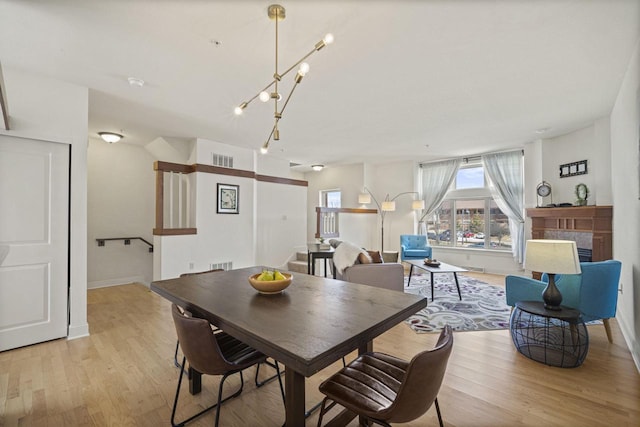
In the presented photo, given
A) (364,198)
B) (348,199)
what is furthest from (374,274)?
(348,199)

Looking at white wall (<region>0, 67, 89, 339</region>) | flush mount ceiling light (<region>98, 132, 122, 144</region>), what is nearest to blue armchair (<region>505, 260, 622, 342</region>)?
white wall (<region>0, 67, 89, 339</region>)

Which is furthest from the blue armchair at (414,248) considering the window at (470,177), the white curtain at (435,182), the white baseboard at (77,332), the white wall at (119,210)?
the white wall at (119,210)

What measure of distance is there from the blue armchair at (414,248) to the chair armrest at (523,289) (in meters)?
2.76

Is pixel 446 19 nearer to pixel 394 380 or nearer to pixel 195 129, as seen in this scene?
pixel 394 380

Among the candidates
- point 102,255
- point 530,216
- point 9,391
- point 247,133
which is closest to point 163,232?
point 102,255

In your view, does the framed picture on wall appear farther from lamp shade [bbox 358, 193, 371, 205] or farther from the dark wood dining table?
the dark wood dining table

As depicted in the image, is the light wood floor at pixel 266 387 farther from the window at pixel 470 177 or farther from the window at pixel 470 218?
the window at pixel 470 177

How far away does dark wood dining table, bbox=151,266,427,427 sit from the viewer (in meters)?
1.12

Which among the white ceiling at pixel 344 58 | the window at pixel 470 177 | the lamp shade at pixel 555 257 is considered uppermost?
the white ceiling at pixel 344 58

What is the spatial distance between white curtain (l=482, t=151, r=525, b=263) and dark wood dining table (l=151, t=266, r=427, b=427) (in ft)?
17.3

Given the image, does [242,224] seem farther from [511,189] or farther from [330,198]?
[511,189]

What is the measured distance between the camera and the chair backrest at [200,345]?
1.43 metres

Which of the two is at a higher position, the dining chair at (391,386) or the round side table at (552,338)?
the dining chair at (391,386)

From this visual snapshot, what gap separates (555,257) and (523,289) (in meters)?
0.85
